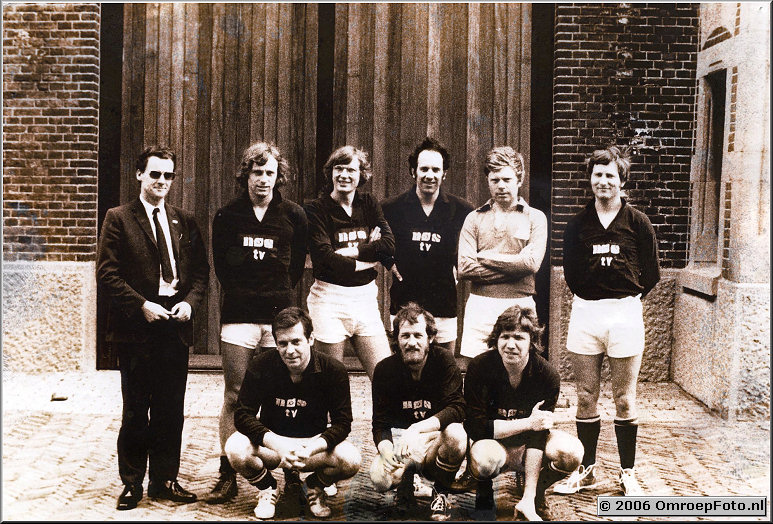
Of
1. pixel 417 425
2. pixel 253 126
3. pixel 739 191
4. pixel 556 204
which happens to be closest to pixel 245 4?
pixel 253 126

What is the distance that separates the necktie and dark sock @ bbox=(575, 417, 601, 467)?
2.97m

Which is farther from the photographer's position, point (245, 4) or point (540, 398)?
point (245, 4)

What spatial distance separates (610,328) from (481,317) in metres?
0.88

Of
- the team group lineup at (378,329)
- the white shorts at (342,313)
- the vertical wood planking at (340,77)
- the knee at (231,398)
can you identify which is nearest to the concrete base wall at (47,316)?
the team group lineup at (378,329)

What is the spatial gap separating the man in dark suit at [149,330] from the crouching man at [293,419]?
1.60 ft

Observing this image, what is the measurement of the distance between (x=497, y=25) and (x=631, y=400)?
10.5 ft

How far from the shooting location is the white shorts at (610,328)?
539cm

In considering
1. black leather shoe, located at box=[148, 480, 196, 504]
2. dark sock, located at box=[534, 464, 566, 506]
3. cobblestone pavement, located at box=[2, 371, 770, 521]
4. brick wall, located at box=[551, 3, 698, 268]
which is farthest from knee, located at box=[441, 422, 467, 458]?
brick wall, located at box=[551, 3, 698, 268]

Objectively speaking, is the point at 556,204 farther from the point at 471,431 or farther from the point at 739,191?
the point at 471,431

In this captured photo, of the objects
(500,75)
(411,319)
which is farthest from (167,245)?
(500,75)

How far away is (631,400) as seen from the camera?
5.41m

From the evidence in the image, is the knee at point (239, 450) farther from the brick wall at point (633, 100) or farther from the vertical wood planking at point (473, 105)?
the brick wall at point (633, 100)

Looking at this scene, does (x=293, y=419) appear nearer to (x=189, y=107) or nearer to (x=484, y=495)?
(x=484, y=495)

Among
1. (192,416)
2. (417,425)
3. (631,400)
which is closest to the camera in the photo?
(417,425)
